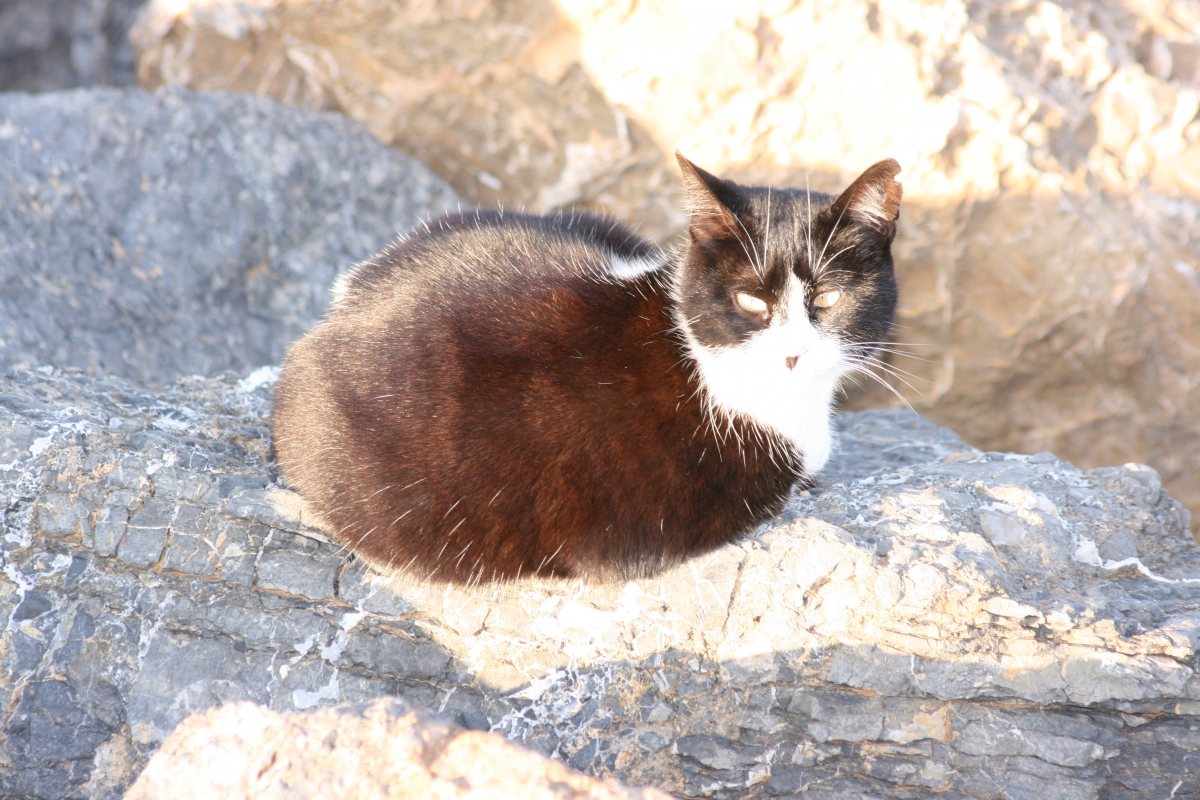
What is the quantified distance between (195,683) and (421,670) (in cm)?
51

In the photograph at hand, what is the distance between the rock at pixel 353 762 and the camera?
139 cm

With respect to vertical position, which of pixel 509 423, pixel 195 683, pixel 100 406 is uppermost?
pixel 509 423

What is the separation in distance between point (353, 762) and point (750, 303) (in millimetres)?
1292

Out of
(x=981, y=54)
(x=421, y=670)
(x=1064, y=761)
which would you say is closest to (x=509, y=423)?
(x=421, y=670)

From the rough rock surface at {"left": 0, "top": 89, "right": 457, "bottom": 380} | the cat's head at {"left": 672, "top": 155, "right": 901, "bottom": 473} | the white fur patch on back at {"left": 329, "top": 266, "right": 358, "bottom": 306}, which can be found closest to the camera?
the cat's head at {"left": 672, "top": 155, "right": 901, "bottom": 473}

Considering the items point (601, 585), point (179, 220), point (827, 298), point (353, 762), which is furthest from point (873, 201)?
point (179, 220)

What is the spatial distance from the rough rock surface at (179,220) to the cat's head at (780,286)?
6.62ft

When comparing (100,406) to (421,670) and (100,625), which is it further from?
(421,670)

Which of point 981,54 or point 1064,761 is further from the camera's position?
point 981,54

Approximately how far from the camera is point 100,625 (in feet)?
7.09

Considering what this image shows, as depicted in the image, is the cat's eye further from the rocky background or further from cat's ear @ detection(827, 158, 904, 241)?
the rocky background

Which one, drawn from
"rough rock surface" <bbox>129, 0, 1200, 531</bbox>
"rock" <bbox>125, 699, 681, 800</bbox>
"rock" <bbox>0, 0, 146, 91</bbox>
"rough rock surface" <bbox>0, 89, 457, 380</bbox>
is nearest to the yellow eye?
"rock" <bbox>125, 699, 681, 800</bbox>

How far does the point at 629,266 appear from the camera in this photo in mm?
2568

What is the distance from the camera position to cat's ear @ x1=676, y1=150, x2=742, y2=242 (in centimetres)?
210
